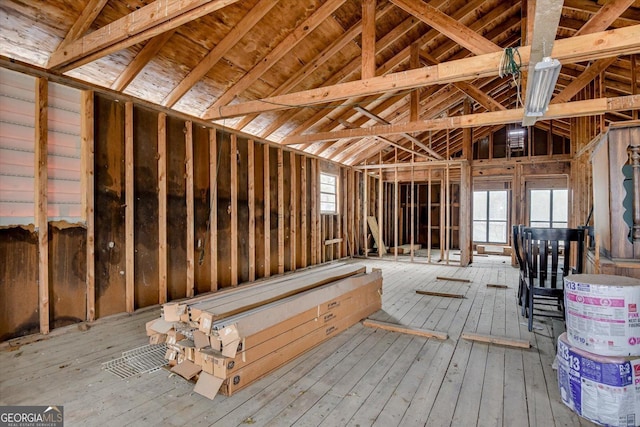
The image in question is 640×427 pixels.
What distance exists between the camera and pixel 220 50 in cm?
399

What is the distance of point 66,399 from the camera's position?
212 centimetres

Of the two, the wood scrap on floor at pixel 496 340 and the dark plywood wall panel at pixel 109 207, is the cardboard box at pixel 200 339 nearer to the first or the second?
the dark plywood wall panel at pixel 109 207

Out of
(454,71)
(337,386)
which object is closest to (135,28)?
(454,71)

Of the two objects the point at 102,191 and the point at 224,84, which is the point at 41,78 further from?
the point at 224,84

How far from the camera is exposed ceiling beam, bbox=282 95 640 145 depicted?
12.8 feet

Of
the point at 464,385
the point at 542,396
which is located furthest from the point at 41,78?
the point at 542,396

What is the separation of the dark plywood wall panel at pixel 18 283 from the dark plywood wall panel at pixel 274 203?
11.6 feet

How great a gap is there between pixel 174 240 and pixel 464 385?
12.6 ft

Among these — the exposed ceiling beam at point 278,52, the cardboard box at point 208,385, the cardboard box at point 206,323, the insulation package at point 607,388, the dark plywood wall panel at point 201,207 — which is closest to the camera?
the insulation package at point 607,388

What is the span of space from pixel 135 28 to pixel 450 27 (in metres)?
3.07

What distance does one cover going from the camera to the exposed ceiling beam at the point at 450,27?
10.4ft

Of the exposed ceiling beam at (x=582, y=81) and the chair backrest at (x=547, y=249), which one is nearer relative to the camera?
the chair backrest at (x=547, y=249)

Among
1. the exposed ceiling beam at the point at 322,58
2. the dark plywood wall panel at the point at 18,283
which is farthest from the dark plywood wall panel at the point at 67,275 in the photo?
the exposed ceiling beam at the point at 322,58

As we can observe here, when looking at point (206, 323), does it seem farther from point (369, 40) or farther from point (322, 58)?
point (322, 58)
